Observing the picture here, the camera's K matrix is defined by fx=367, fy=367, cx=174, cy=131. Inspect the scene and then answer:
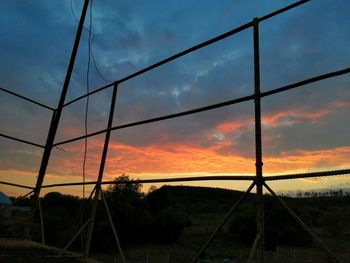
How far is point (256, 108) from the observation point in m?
2.99

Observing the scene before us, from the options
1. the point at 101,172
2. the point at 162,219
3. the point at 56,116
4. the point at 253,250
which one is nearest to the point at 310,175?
the point at 253,250

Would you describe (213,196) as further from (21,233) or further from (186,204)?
(21,233)

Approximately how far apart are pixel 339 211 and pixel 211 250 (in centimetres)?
951

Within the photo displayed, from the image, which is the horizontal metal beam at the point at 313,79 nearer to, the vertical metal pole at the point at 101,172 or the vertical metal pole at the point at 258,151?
the vertical metal pole at the point at 258,151

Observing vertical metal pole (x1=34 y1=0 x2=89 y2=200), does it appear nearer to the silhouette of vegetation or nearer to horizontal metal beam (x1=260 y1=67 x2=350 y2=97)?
horizontal metal beam (x1=260 y1=67 x2=350 y2=97)

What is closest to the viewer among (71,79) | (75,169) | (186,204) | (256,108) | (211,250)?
(256,108)

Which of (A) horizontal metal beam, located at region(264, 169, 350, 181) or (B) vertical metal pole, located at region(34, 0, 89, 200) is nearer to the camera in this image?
(A) horizontal metal beam, located at region(264, 169, 350, 181)

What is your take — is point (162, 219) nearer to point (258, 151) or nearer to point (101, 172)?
point (101, 172)

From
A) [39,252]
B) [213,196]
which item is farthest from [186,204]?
[39,252]

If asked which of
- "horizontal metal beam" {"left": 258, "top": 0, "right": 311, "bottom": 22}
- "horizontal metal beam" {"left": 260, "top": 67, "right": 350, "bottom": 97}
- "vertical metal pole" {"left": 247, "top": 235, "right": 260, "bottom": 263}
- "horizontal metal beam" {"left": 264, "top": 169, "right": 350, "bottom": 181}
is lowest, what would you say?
"vertical metal pole" {"left": 247, "top": 235, "right": 260, "bottom": 263}

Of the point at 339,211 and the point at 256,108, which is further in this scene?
the point at 339,211

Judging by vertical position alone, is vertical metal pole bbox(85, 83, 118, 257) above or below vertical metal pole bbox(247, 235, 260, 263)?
above

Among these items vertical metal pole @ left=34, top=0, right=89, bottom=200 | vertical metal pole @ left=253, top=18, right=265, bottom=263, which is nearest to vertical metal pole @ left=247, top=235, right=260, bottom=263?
vertical metal pole @ left=253, top=18, right=265, bottom=263

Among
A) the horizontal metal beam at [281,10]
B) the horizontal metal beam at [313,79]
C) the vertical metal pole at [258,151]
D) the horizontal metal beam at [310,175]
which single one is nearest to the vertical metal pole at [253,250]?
the vertical metal pole at [258,151]
